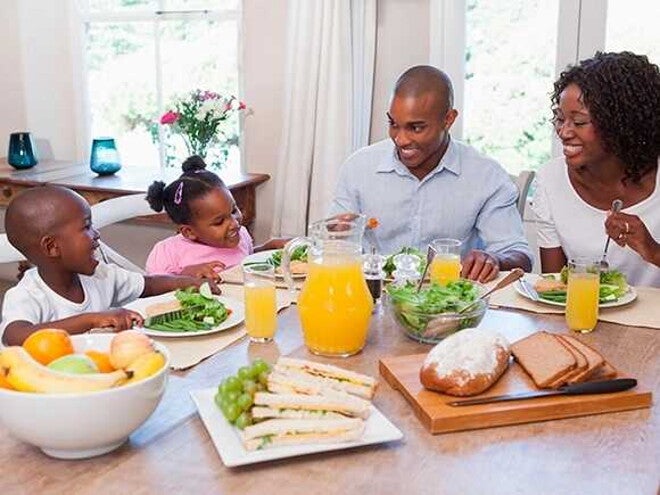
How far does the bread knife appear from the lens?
3.88 feet

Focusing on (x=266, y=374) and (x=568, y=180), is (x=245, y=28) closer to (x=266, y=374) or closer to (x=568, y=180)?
(x=568, y=180)

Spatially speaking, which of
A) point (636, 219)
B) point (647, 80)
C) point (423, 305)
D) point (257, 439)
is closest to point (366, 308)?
point (423, 305)

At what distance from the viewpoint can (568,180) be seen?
2174mm

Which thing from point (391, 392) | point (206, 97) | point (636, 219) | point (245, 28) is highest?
point (245, 28)

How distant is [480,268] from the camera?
6.24 ft

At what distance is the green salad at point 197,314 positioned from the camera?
1545 millimetres

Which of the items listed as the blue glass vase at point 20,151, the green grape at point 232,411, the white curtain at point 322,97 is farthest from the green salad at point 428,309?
the blue glass vase at point 20,151

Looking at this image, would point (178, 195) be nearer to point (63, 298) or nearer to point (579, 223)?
point (63, 298)

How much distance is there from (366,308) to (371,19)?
210 cm

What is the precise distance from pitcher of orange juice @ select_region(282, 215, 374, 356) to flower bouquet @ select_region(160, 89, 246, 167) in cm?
213

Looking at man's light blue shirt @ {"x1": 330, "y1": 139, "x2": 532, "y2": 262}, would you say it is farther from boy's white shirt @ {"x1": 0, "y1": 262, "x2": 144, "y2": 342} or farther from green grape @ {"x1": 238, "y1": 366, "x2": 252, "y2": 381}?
green grape @ {"x1": 238, "y1": 366, "x2": 252, "y2": 381}

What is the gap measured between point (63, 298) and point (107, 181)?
1.92 metres

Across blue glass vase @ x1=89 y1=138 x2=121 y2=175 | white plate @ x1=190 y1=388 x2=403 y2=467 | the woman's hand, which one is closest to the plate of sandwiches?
white plate @ x1=190 y1=388 x2=403 y2=467

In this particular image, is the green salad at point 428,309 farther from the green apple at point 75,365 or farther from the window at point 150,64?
the window at point 150,64
